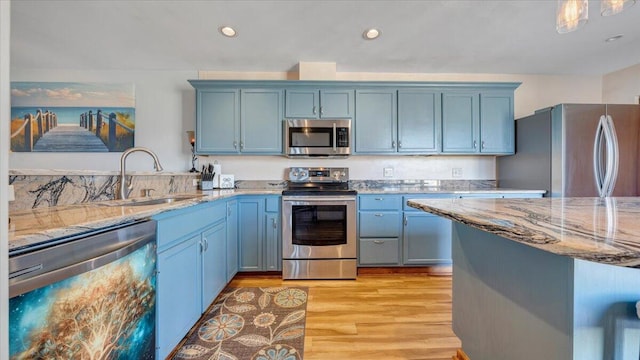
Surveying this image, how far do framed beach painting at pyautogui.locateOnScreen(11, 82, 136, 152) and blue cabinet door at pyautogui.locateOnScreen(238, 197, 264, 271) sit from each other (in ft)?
6.05

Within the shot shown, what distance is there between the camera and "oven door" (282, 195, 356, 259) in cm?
254

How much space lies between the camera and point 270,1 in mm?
1946

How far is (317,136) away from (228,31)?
132cm

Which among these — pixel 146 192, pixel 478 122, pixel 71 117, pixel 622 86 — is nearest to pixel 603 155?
pixel 478 122

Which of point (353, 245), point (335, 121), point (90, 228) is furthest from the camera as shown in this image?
point (335, 121)

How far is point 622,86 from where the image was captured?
3.11 metres

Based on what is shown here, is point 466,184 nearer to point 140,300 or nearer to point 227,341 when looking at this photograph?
point 227,341

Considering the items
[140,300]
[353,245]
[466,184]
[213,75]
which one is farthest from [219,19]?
[466,184]

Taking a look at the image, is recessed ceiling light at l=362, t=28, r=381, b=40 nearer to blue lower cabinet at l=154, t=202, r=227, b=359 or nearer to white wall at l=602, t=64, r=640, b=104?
blue lower cabinet at l=154, t=202, r=227, b=359

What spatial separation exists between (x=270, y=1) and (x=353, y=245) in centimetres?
227

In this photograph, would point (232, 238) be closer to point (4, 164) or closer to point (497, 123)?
point (4, 164)

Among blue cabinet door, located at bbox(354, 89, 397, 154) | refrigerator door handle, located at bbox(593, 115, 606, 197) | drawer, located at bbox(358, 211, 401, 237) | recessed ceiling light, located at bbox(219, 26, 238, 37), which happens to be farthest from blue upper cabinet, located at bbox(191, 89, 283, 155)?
refrigerator door handle, located at bbox(593, 115, 606, 197)

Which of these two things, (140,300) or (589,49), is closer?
(140,300)

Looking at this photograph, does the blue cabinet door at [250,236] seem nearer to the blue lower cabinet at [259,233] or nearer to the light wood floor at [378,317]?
the blue lower cabinet at [259,233]
